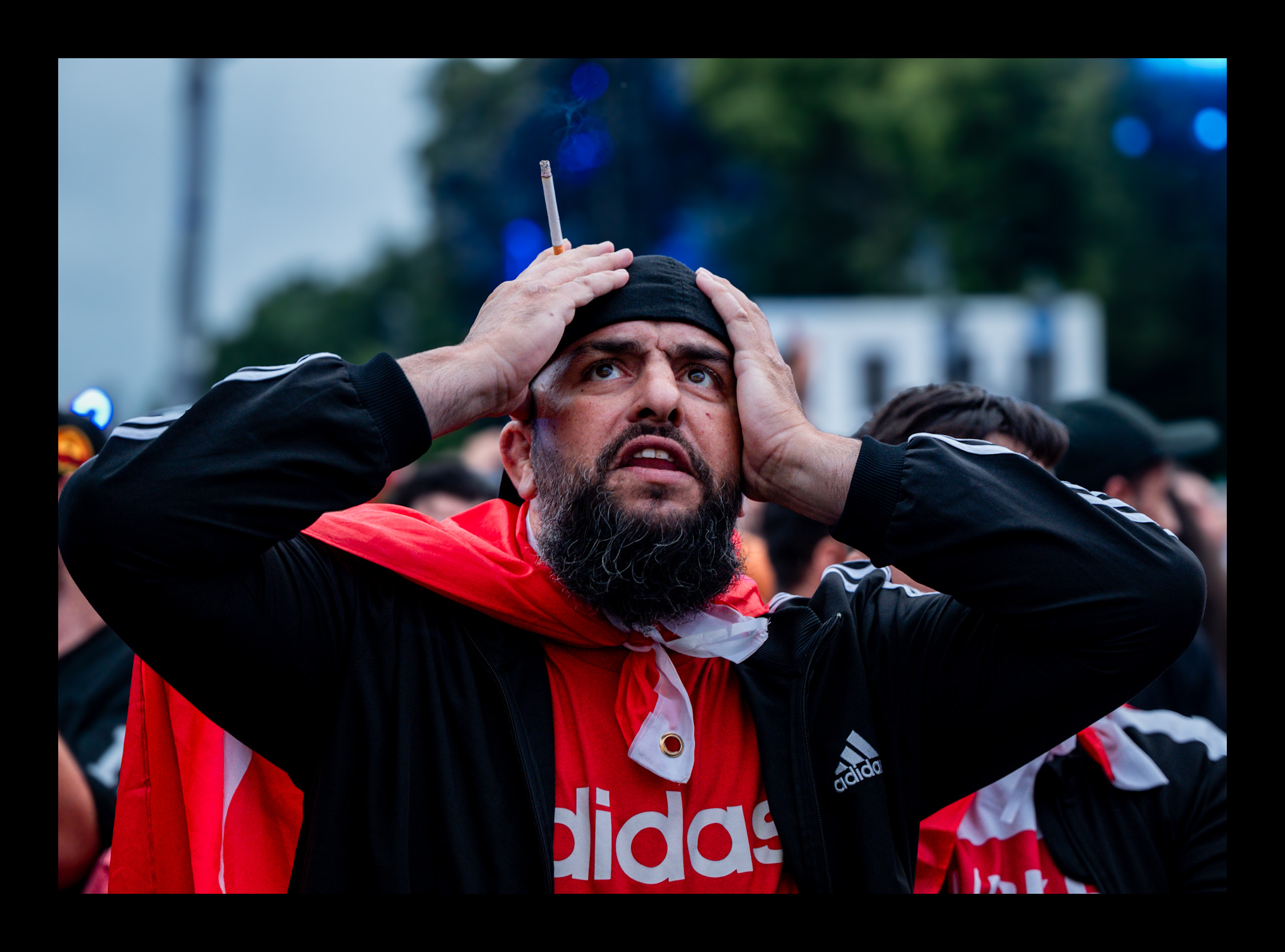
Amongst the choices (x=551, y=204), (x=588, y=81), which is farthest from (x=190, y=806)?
(x=588, y=81)

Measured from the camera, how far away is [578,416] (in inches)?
92.4

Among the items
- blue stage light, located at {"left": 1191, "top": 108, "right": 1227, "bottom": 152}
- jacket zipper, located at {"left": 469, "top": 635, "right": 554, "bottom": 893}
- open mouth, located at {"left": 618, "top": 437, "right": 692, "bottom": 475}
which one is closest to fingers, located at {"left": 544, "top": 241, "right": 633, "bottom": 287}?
open mouth, located at {"left": 618, "top": 437, "right": 692, "bottom": 475}

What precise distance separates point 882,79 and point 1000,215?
5290 millimetres

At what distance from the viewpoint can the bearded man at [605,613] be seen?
1978 millimetres

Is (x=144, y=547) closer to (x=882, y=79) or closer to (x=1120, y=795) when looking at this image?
(x=1120, y=795)

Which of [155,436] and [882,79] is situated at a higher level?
[882,79]

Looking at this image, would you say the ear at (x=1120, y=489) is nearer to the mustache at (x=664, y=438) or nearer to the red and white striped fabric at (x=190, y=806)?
the mustache at (x=664, y=438)

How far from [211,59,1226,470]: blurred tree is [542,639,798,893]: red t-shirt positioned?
18.3 metres

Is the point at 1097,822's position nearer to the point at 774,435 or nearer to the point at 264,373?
the point at 774,435

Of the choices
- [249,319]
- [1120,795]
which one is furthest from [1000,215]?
[249,319]

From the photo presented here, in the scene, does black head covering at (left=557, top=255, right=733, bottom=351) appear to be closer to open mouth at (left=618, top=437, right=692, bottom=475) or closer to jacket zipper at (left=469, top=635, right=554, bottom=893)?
open mouth at (left=618, top=437, right=692, bottom=475)

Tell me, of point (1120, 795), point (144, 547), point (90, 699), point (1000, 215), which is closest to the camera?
point (144, 547)

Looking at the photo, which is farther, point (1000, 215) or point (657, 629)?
point (1000, 215)

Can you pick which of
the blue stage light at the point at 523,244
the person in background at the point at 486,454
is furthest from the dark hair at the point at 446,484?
the blue stage light at the point at 523,244
